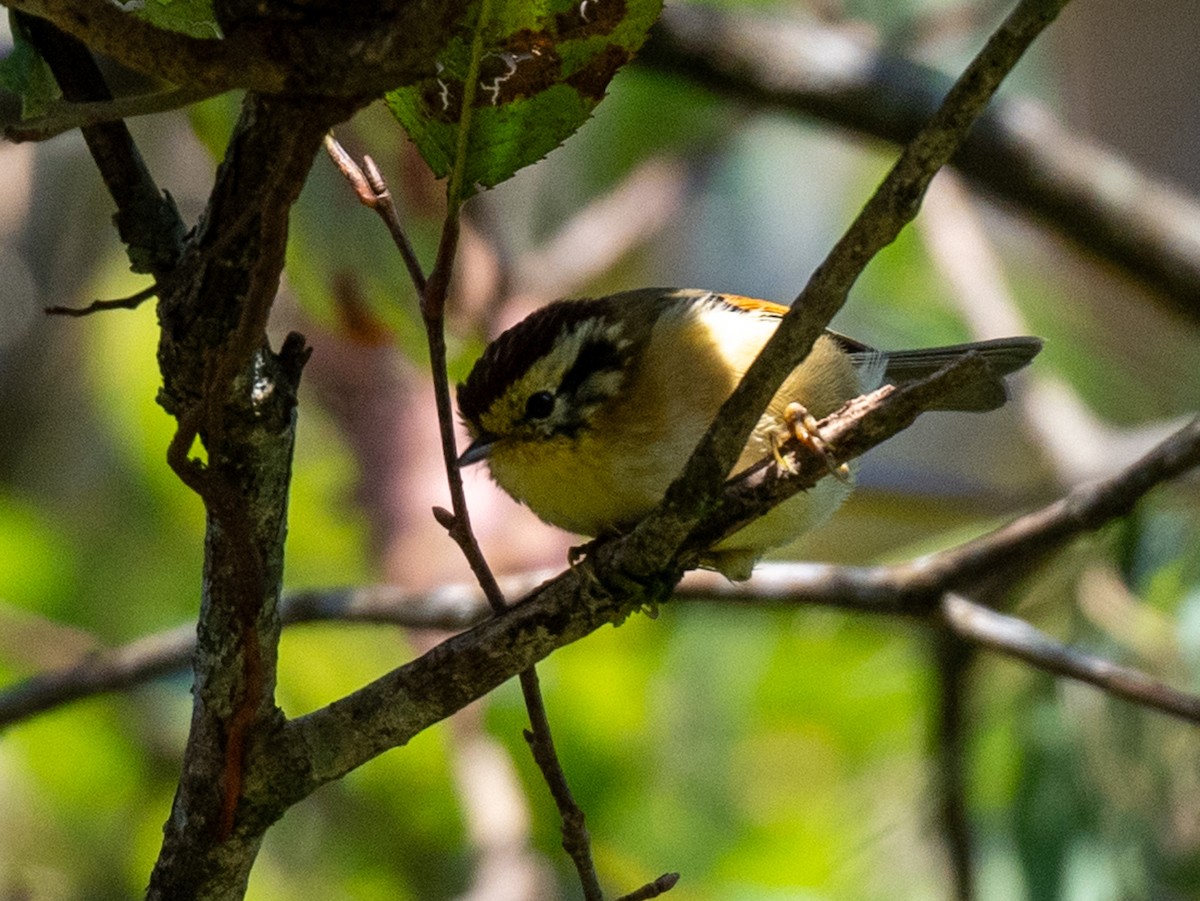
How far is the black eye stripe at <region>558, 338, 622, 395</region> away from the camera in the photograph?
2666 mm

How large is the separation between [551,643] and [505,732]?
2272 millimetres

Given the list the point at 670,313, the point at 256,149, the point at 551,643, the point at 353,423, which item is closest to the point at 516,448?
the point at 670,313

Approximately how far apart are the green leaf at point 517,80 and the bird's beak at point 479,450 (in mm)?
978

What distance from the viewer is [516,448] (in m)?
2.69

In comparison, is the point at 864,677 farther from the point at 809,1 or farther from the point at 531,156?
the point at 531,156

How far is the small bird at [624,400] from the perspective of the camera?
8.20 ft

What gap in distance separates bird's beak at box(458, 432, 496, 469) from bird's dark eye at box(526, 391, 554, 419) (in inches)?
3.9

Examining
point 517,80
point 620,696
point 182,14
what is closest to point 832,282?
point 517,80

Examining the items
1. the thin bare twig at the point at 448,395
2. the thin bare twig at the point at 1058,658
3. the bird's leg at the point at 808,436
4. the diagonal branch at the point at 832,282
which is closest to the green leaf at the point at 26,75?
the thin bare twig at the point at 448,395

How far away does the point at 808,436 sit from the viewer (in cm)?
184

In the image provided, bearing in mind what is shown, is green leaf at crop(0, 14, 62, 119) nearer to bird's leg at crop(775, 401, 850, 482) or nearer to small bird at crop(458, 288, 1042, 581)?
bird's leg at crop(775, 401, 850, 482)

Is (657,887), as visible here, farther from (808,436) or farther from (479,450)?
(479,450)

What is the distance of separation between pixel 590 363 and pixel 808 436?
905mm

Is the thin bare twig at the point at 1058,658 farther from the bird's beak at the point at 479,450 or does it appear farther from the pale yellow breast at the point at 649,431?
Answer: the bird's beak at the point at 479,450
